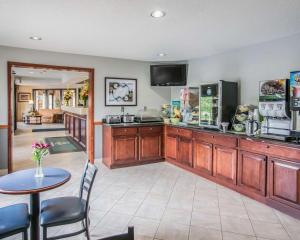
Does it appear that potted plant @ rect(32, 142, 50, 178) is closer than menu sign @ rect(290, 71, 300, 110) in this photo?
Yes

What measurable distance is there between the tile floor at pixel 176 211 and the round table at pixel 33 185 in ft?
1.97

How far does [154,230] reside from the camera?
2.58 metres

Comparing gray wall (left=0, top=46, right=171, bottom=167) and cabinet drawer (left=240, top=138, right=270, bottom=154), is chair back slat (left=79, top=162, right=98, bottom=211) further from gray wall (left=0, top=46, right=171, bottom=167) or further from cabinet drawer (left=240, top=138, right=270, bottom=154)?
gray wall (left=0, top=46, right=171, bottom=167)

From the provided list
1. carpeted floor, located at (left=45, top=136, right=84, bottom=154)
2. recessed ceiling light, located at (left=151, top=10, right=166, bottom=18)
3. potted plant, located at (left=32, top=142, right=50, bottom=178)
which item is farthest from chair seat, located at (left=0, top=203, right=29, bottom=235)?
carpeted floor, located at (left=45, top=136, right=84, bottom=154)

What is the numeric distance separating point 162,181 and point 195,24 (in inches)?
104

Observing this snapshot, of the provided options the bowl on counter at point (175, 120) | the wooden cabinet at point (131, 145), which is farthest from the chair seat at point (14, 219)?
the bowl on counter at point (175, 120)

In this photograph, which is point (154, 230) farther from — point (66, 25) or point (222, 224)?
point (66, 25)

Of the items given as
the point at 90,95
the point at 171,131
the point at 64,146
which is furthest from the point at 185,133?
the point at 64,146

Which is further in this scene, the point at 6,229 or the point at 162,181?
the point at 162,181

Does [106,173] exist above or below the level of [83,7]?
below

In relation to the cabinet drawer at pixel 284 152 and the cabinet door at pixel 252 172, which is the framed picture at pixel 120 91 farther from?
the cabinet drawer at pixel 284 152

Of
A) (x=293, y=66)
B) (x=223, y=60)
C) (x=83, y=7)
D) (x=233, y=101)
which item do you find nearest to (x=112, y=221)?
(x=83, y=7)

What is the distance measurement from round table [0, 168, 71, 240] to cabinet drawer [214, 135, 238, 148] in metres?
2.54

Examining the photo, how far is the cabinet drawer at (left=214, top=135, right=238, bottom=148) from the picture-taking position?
3.66m
